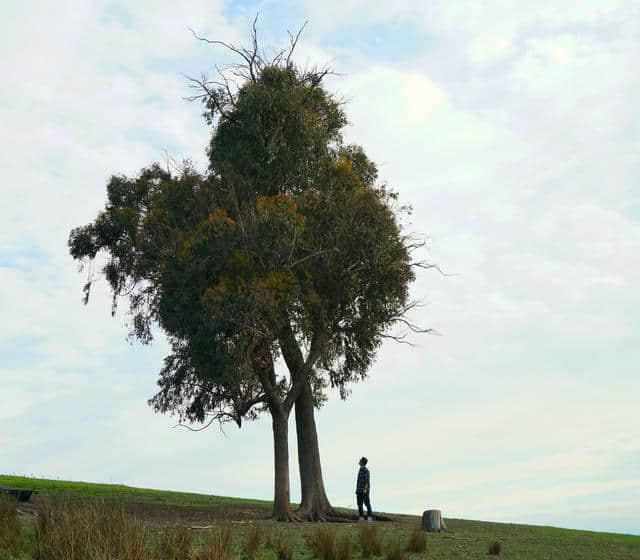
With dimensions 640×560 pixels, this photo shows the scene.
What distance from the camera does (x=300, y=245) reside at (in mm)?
30406

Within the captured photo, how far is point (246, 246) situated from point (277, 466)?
8.84m

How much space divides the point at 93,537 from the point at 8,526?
545 centimetres

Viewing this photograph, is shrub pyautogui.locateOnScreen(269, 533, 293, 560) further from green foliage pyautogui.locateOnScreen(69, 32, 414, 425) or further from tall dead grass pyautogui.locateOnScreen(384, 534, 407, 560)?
green foliage pyautogui.locateOnScreen(69, 32, 414, 425)

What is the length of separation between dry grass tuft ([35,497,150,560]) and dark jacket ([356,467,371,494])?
1517 centimetres

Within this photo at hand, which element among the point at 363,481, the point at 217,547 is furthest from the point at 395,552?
the point at 363,481

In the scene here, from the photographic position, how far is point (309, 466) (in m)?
33.8

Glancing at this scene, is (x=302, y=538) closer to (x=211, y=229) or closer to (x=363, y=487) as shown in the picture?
(x=363, y=487)

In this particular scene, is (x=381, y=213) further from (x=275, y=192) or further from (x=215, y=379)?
(x=215, y=379)

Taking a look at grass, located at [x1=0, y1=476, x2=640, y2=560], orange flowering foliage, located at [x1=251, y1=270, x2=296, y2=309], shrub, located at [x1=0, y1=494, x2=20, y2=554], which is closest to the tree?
orange flowering foliage, located at [x1=251, y1=270, x2=296, y2=309]

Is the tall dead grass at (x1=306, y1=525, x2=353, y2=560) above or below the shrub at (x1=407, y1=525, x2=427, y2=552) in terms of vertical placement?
below

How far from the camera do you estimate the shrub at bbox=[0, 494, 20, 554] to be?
52.3 feet

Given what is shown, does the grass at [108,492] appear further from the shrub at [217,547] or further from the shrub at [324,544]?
the shrub at [217,547]

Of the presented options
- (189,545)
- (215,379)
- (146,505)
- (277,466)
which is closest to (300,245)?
(215,379)

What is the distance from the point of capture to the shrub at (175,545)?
1345 cm
